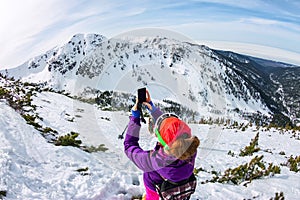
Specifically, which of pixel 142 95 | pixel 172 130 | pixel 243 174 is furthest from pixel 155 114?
pixel 243 174

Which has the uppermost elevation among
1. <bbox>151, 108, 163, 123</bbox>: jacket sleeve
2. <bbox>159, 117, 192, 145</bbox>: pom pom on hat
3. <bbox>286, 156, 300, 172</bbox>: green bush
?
<bbox>151, 108, 163, 123</bbox>: jacket sleeve

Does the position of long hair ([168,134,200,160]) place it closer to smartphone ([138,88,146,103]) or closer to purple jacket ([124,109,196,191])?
purple jacket ([124,109,196,191])

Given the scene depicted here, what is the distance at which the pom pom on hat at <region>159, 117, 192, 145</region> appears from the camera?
3.67m

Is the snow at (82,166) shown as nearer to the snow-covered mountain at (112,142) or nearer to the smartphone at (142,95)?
the snow-covered mountain at (112,142)

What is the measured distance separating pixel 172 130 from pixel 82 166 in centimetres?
394

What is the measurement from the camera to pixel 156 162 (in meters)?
3.94

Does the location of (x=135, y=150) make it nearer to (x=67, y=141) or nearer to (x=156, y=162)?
(x=156, y=162)

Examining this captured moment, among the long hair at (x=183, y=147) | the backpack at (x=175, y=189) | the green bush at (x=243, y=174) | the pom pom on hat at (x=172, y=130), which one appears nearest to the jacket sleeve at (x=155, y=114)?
the pom pom on hat at (x=172, y=130)

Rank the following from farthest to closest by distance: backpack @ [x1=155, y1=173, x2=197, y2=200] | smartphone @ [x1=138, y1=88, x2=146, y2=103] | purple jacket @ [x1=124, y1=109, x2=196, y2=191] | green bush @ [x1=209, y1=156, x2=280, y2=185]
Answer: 1. green bush @ [x1=209, y1=156, x2=280, y2=185]
2. smartphone @ [x1=138, y1=88, x2=146, y2=103]
3. backpack @ [x1=155, y1=173, x2=197, y2=200]
4. purple jacket @ [x1=124, y1=109, x2=196, y2=191]

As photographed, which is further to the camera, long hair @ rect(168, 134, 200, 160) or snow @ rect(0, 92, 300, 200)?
snow @ rect(0, 92, 300, 200)

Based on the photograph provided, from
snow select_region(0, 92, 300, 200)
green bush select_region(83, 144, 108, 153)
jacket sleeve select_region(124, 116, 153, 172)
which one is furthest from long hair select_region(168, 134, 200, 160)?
green bush select_region(83, 144, 108, 153)

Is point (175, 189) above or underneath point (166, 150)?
underneath

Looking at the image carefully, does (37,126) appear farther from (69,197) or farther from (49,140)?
(69,197)

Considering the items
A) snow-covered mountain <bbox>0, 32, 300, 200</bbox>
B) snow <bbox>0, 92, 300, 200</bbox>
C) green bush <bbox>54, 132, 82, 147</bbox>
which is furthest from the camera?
green bush <bbox>54, 132, 82, 147</bbox>
